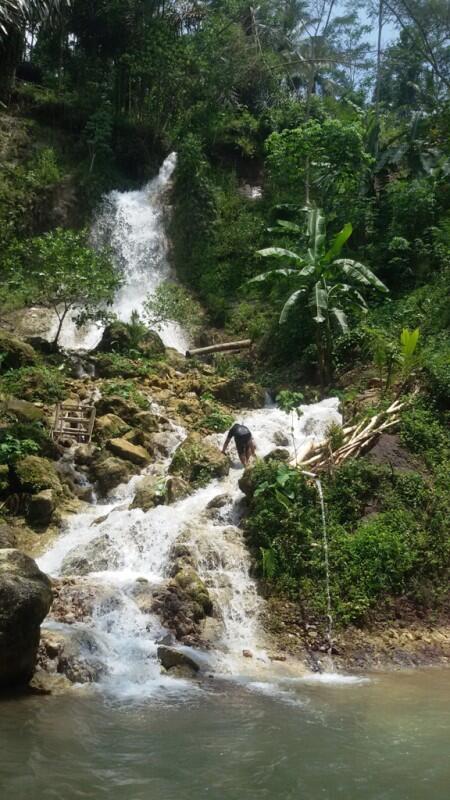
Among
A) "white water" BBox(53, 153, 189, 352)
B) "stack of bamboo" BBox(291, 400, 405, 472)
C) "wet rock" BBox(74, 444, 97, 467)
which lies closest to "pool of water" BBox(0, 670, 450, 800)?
"stack of bamboo" BBox(291, 400, 405, 472)

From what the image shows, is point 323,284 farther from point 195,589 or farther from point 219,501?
point 195,589

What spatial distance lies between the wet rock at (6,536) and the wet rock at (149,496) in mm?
2087

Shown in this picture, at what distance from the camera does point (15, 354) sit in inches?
651

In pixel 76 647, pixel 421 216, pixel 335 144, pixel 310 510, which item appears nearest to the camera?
pixel 76 647

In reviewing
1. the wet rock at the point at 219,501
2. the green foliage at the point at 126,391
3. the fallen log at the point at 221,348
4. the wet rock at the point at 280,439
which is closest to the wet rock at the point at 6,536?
the wet rock at the point at 219,501

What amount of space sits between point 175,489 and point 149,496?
0.57 m

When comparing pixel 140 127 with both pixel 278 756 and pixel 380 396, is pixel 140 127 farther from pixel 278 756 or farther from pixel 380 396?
pixel 278 756

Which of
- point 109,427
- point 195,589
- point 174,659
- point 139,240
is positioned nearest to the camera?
point 174,659

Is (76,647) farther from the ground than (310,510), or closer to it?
closer to it

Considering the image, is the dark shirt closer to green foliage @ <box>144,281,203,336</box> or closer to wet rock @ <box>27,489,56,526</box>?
wet rock @ <box>27,489,56,526</box>

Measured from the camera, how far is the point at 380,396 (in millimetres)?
14422

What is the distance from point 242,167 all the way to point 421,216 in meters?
13.0

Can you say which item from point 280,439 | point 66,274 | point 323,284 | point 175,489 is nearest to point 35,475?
point 175,489

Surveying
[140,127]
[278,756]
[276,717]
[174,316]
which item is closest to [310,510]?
[276,717]
